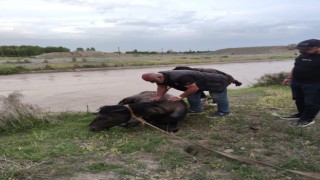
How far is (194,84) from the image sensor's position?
7.61m

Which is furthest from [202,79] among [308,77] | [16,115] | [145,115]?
[16,115]

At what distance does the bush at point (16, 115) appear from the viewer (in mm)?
7980

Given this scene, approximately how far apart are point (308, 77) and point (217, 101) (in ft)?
6.02

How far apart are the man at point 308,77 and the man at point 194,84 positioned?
1.40m

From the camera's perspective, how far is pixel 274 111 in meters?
9.20

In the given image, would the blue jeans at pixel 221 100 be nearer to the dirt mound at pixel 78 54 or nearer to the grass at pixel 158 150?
the grass at pixel 158 150

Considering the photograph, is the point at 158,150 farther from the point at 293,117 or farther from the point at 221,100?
the point at 293,117

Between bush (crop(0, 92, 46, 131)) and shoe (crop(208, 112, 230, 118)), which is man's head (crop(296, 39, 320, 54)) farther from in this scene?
bush (crop(0, 92, 46, 131))

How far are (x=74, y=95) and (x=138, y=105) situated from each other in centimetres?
749

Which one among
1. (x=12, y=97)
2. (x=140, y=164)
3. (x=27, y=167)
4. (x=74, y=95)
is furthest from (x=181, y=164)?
(x=74, y=95)

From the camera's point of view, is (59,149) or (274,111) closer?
(59,149)

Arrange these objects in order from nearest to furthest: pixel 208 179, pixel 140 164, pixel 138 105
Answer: pixel 208 179
pixel 140 164
pixel 138 105

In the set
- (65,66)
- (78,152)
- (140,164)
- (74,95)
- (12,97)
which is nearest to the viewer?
(140,164)

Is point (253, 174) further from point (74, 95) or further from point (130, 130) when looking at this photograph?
point (74, 95)
